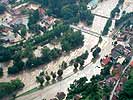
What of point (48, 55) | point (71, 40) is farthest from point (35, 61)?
point (71, 40)

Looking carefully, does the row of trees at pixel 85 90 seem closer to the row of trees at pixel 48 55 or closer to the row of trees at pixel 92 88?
the row of trees at pixel 92 88

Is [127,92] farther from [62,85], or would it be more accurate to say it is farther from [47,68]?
[47,68]

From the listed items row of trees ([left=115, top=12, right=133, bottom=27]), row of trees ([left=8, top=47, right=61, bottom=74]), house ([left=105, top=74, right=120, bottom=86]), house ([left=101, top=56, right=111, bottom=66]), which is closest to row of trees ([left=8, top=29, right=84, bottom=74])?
row of trees ([left=8, top=47, right=61, bottom=74])

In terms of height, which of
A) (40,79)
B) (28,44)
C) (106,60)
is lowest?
(40,79)

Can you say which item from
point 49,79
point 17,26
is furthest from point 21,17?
point 49,79

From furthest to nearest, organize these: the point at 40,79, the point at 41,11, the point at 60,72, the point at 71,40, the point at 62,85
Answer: the point at 41,11, the point at 71,40, the point at 60,72, the point at 62,85, the point at 40,79

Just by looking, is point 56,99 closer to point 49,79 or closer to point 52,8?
point 49,79

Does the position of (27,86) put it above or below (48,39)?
below

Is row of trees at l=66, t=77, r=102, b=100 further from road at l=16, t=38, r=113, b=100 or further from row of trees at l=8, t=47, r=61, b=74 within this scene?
row of trees at l=8, t=47, r=61, b=74

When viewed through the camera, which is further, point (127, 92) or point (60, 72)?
point (60, 72)
